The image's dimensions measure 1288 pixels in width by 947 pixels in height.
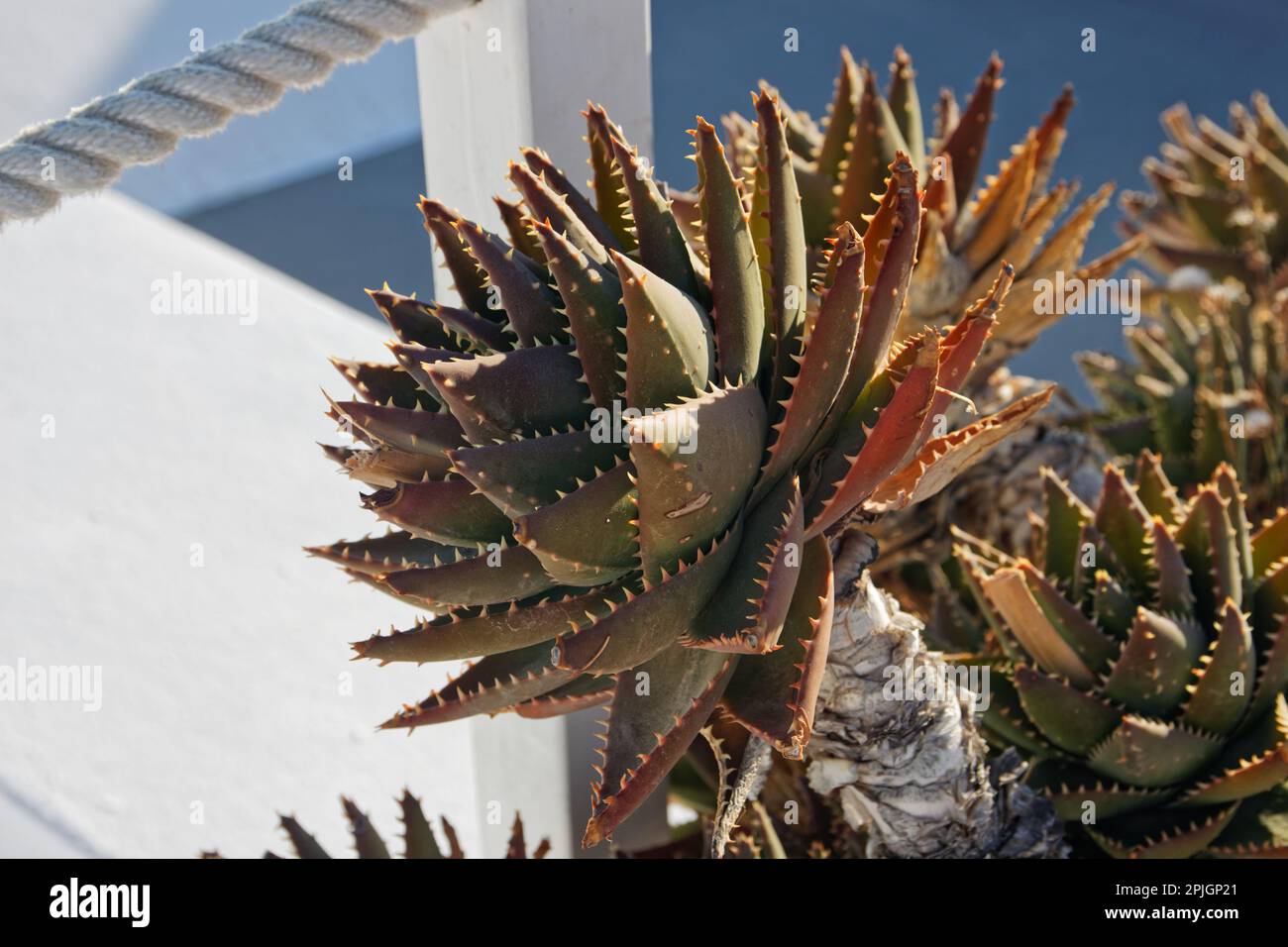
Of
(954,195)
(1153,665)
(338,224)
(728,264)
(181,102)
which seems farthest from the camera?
Result: (338,224)

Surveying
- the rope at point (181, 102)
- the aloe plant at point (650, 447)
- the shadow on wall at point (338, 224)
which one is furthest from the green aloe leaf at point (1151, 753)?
the shadow on wall at point (338, 224)

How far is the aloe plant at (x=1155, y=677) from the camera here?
2.73 feet

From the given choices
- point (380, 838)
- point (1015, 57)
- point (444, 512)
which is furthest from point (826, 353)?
point (1015, 57)

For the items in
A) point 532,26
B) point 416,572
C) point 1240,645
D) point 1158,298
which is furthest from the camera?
point 1158,298

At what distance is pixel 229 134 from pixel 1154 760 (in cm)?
241

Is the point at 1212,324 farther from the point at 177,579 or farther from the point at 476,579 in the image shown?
the point at 177,579

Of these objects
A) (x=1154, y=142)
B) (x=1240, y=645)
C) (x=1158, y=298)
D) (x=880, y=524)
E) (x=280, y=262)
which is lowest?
(x=1240, y=645)

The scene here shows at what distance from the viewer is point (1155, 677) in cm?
85

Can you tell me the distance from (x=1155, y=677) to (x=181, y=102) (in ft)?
2.66

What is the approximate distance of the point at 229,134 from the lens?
258 cm

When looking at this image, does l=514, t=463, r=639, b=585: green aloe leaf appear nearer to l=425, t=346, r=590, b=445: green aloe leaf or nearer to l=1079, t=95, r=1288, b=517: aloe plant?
l=425, t=346, r=590, b=445: green aloe leaf

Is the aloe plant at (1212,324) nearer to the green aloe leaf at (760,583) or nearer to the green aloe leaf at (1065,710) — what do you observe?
the green aloe leaf at (1065,710)
